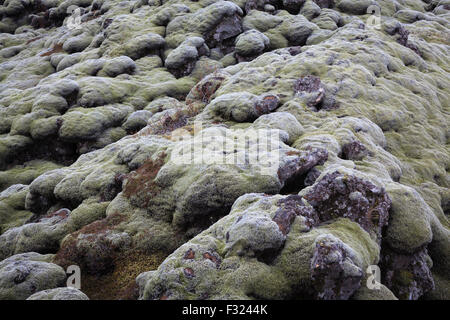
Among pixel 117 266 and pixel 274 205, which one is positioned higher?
pixel 274 205

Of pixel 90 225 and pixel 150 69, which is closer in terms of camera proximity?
pixel 90 225

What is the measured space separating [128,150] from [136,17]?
2724 centimetres

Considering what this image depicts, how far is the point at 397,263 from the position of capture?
9.82 meters

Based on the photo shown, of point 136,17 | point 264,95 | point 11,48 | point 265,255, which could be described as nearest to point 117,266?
point 265,255

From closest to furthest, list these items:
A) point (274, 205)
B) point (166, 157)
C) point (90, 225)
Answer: point (274, 205), point (90, 225), point (166, 157)

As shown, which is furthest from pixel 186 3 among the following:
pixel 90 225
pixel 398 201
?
pixel 398 201

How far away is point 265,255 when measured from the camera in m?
8.23

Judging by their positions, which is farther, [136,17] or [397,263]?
[136,17]

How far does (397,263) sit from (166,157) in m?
9.49

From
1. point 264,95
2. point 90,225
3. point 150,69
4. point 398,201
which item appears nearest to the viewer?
point 398,201
